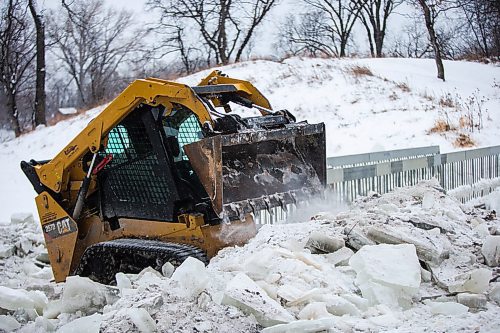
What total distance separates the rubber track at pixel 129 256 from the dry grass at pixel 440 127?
26.0 feet

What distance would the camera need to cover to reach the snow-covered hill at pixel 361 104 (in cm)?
1085

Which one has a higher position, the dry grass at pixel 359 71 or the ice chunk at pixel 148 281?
the dry grass at pixel 359 71

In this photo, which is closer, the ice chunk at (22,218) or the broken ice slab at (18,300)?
the broken ice slab at (18,300)

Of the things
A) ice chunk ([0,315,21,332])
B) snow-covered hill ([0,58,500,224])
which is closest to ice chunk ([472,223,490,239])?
ice chunk ([0,315,21,332])

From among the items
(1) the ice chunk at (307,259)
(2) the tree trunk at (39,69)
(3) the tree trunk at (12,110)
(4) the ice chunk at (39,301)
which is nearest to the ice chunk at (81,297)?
(4) the ice chunk at (39,301)

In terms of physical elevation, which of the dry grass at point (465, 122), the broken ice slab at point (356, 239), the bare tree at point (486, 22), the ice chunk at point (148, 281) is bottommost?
the ice chunk at point (148, 281)

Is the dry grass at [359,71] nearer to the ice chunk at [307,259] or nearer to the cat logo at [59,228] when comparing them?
the cat logo at [59,228]

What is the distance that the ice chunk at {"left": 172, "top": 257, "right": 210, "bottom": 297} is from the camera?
9.80 feet

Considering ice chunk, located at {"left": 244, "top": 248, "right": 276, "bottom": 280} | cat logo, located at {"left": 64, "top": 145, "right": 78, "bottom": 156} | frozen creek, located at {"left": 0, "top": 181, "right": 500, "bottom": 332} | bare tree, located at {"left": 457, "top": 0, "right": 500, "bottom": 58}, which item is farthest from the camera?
bare tree, located at {"left": 457, "top": 0, "right": 500, "bottom": 58}

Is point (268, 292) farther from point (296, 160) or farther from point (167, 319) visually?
point (296, 160)

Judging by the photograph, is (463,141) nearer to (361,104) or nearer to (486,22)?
(486,22)

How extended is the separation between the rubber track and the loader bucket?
0.36 m

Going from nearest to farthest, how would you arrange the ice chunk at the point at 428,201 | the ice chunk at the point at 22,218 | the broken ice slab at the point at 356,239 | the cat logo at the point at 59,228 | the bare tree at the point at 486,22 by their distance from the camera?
1. the broken ice slab at the point at 356,239
2. the cat logo at the point at 59,228
3. the ice chunk at the point at 428,201
4. the ice chunk at the point at 22,218
5. the bare tree at the point at 486,22

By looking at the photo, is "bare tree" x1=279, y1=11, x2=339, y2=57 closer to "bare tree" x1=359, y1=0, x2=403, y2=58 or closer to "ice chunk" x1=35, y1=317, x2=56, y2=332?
"bare tree" x1=359, y1=0, x2=403, y2=58
